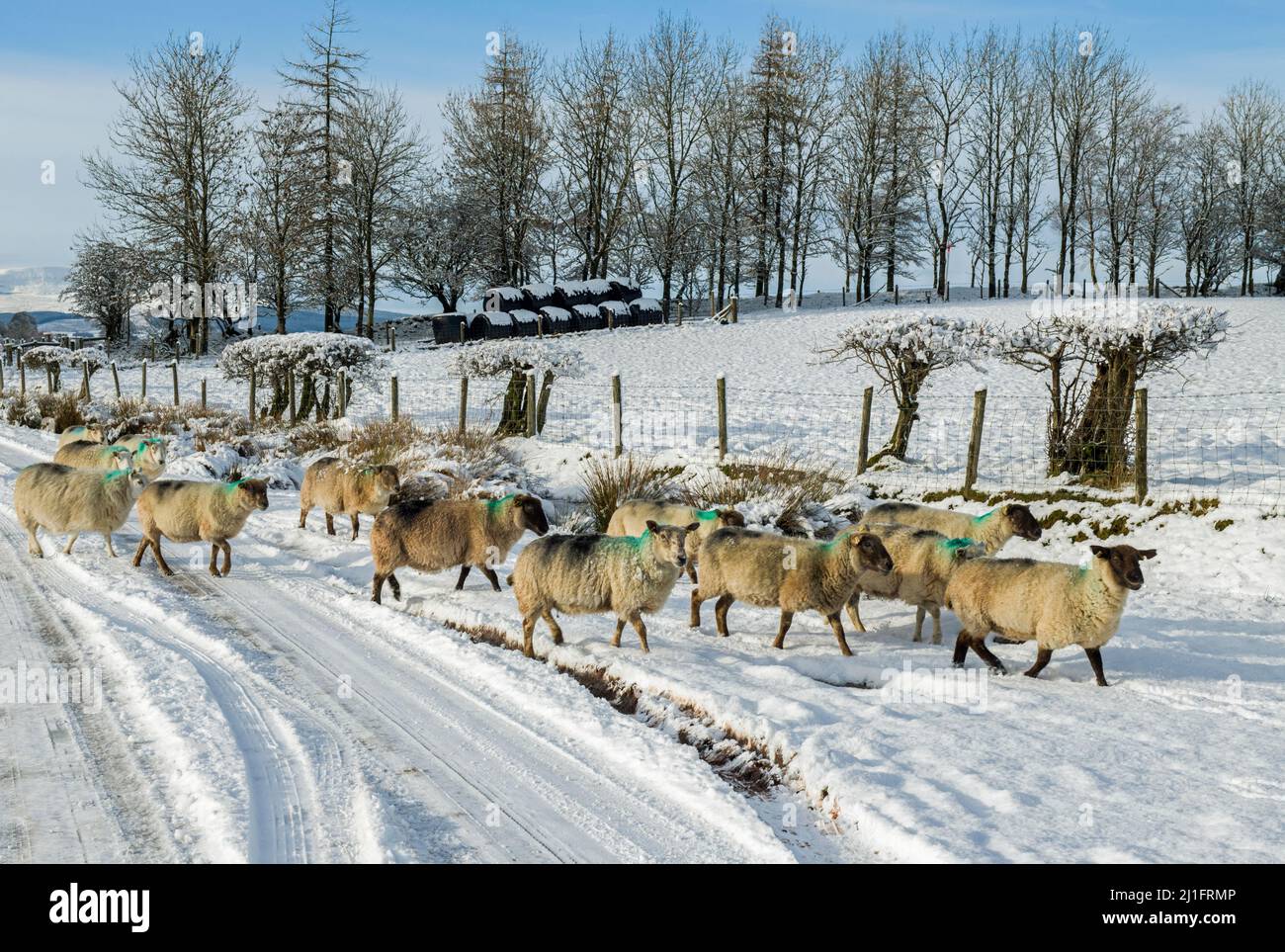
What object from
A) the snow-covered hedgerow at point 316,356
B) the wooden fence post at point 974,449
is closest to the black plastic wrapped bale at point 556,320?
the snow-covered hedgerow at point 316,356

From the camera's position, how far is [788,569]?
28.1ft

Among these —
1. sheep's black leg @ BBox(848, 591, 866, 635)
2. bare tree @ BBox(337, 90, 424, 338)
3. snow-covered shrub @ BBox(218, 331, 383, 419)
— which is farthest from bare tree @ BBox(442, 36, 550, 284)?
sheep's black leg @ BBox(848, 591, 866, 635)

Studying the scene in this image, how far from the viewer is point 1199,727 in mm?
6691

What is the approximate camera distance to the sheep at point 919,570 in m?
8.74

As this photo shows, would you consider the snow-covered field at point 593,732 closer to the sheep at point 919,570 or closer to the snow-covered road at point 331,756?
the snow-covered road at point 331,756

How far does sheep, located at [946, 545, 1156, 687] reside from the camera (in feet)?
24.3

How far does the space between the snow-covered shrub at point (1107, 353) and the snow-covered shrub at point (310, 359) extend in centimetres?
1563

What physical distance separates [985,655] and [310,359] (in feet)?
65.6

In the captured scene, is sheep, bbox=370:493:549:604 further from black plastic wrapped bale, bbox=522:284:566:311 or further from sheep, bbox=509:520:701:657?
black plastic wrapped bale, bbox=522:284:566:311
